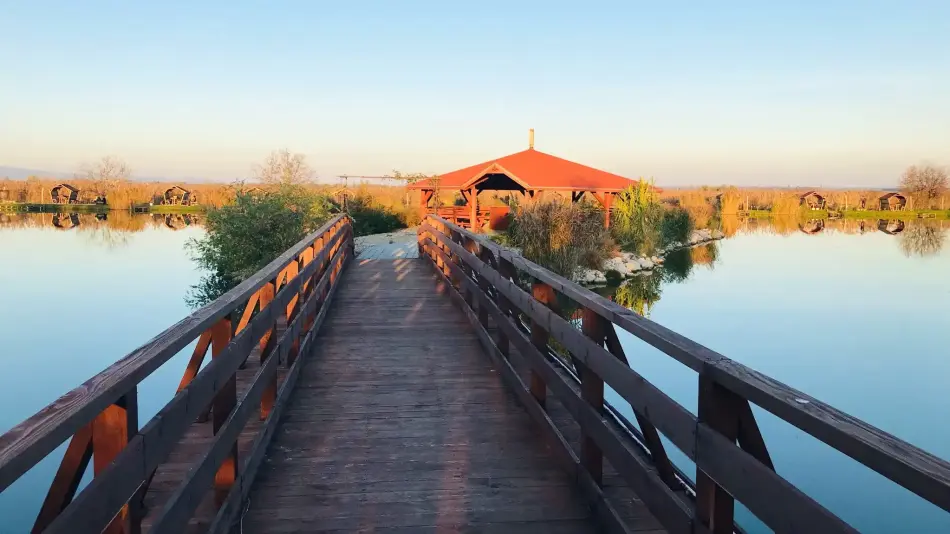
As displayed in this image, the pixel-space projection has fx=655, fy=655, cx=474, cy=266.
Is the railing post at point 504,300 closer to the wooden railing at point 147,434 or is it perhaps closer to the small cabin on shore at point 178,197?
the wooden railing at point 147,434

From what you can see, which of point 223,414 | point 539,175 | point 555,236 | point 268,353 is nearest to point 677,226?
point 539,175

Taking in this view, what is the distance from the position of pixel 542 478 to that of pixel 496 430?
681 millimetres

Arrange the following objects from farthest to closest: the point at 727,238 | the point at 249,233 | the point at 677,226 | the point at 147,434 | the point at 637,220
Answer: the point at 727,238 < the point at 677,226 < the point at 637,220 < the point at 249,233 < the point at 147,434

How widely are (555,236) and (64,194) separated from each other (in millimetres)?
55108

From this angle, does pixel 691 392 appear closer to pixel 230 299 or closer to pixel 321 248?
pixel 321 248

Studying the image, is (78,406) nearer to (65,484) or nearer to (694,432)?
(65,484)

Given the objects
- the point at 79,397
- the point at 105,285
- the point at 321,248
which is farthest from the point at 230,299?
the point at 105,285

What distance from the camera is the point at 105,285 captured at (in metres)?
17.9

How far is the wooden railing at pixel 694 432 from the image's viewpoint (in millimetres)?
1329

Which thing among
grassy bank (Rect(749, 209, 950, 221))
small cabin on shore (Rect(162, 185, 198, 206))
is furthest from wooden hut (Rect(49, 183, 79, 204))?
A: grassy bank (Rect(749, 209, 950, 221))

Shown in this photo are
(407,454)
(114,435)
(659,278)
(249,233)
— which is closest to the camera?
(114,435)

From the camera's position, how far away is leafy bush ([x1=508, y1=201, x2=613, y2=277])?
15.5 meters

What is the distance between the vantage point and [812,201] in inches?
2188

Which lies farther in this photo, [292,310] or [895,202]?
[895,202]
